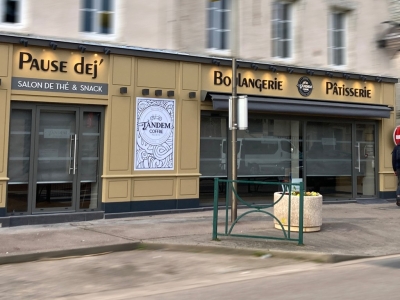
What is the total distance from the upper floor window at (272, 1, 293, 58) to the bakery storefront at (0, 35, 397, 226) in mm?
741

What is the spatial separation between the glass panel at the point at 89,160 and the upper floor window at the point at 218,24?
397 cm

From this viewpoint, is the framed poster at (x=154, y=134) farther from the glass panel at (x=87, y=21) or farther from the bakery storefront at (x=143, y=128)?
the glass panel at (x=87, y=21)

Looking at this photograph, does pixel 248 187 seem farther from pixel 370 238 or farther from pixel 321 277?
pixel 321 277

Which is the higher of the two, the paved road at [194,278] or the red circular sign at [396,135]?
the red circular sign at [396,135]

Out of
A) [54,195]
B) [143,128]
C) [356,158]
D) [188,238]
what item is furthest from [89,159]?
[356,158]

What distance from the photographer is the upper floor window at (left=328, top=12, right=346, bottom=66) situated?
15.2m

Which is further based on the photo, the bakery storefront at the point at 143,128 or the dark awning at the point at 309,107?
the dark awning at the point at 309,107

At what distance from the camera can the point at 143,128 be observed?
38.8ft

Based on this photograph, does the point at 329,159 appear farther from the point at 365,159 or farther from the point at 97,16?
the point at 97,16

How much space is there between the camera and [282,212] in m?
9.21

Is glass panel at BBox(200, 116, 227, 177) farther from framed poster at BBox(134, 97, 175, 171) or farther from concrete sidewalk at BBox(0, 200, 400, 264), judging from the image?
concrete sidewalk at BBox(0, 200, 400, 264)

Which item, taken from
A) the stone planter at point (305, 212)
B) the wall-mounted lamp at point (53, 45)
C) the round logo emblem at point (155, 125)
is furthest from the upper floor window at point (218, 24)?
the stone planter at point (305, 212)

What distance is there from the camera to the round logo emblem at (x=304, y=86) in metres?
14.2

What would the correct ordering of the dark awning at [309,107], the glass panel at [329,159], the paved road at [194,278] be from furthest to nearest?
the glass panel at [329,159], the dark awning at [309,107], the paved road at [194,278]
